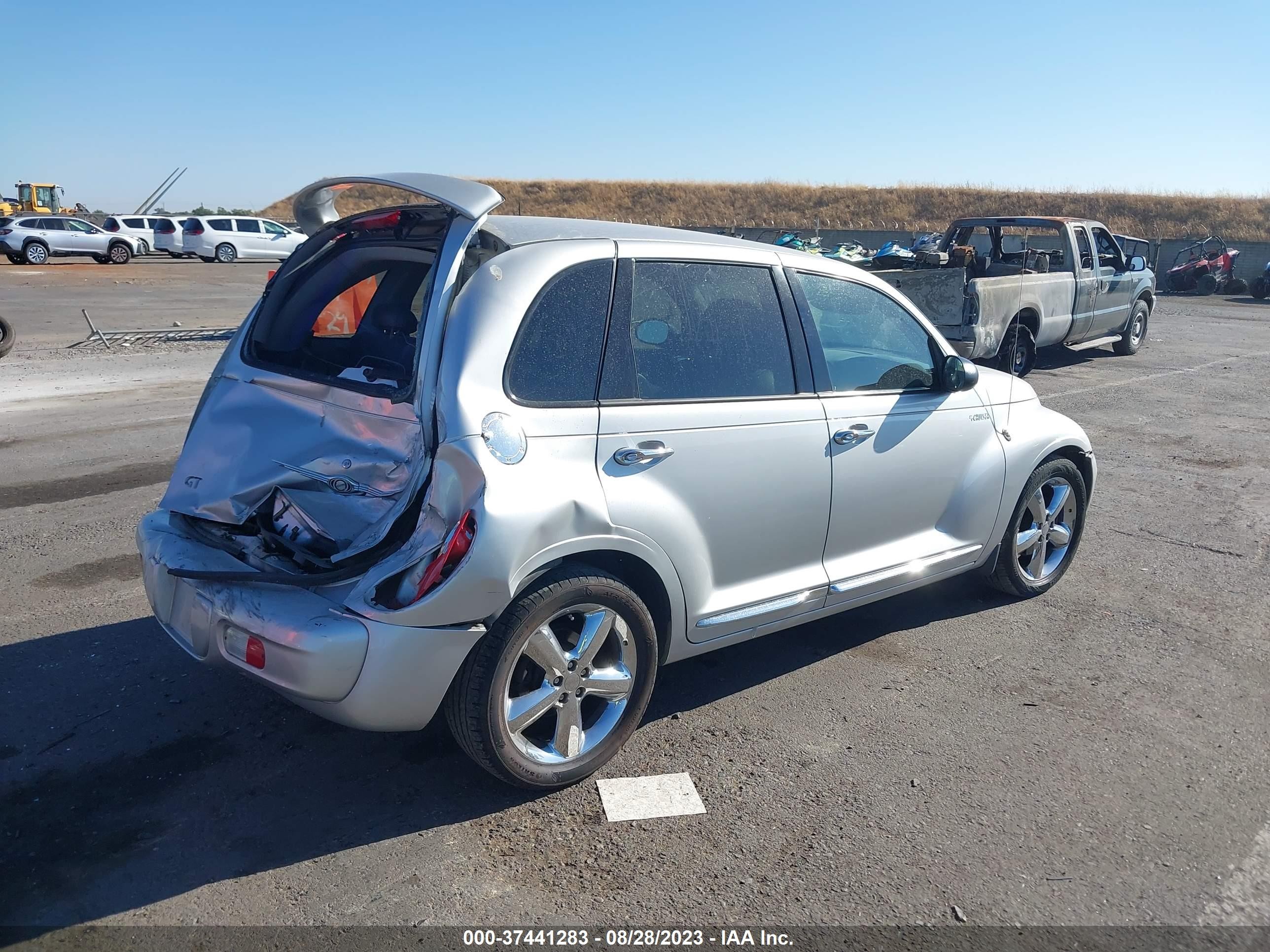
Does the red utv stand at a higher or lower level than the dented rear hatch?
lower

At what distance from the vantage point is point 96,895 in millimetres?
2936

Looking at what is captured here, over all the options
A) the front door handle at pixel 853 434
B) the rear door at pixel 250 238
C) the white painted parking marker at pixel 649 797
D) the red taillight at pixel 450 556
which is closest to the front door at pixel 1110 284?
the front door handle at pixel 853 434

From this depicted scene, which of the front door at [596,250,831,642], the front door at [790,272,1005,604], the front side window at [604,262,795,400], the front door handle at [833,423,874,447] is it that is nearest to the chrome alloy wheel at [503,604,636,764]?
the front door at [596,250,831,642]

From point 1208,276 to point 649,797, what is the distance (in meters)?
36.1

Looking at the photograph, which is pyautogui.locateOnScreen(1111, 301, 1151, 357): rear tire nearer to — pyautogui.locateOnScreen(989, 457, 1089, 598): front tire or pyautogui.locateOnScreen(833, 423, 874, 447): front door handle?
pyautogui.locateOnScreen(989, 457, 1089, 598): front tire

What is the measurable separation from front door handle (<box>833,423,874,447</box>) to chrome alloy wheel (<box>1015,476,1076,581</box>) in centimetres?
141

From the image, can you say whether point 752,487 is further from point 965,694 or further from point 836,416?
point 965,694

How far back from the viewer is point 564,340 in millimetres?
3490

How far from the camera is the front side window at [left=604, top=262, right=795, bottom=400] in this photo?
12.2 feet

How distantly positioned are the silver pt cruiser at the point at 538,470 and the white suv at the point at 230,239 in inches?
1349

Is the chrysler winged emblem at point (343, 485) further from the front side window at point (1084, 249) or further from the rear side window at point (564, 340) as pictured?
the front side window at point (1084, 249)

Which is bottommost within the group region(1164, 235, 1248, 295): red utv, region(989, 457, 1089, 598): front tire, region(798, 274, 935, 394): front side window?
region(1164, 235, 1248, 295): red utv

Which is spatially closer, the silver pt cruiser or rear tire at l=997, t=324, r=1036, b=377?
the silver pt cruiser

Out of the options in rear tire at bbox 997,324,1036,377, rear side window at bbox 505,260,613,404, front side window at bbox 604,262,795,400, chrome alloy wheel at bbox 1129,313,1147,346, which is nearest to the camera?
rear side window at bbox 505,260,613,404
